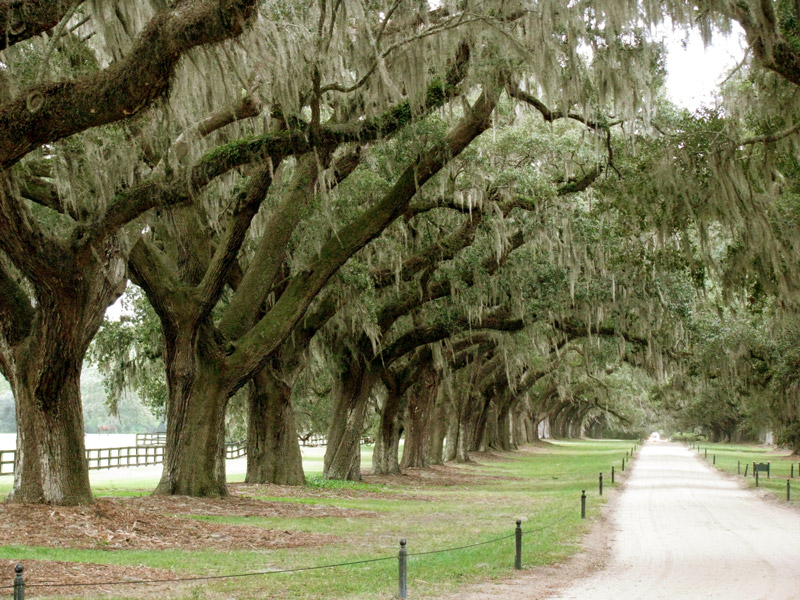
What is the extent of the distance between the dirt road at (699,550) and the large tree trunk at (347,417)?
7.42 meters

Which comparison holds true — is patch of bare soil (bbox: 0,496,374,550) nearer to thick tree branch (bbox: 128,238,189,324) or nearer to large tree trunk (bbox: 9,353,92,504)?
large tree trunk (bbox: 9,353,92,504)

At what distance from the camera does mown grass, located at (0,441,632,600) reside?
879 cm

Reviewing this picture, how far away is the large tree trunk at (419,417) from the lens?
31131 millimetres

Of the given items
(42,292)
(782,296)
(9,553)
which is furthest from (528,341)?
(9,553)

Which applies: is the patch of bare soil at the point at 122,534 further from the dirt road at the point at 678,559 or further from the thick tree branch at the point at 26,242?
the dirt road at the point at 678,559

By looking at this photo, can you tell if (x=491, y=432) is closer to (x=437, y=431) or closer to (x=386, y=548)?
(x=437, y=431)

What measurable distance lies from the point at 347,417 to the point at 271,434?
3.80 meters

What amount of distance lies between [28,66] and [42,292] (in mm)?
2984

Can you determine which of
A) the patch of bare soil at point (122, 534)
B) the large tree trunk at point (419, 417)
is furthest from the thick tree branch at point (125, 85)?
the large tree trunk at point (419, 417)

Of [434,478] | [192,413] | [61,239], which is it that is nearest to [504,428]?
[434,478]

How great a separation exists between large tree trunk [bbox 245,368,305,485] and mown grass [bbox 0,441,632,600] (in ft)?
2.55

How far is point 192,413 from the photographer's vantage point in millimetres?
15133

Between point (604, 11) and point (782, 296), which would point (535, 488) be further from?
point (604, 11)

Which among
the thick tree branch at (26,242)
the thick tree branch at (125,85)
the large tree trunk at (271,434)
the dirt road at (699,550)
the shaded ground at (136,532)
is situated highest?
the thick tree branch at (125,85)
